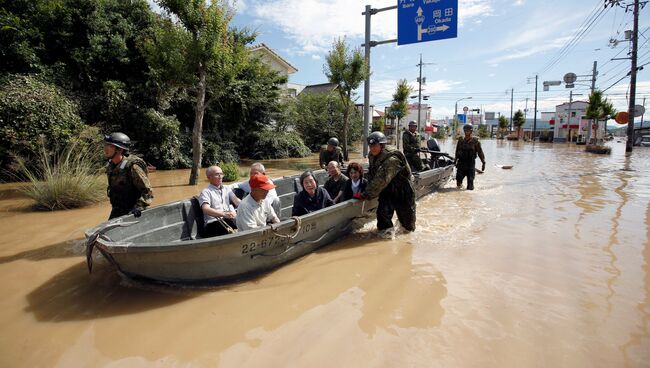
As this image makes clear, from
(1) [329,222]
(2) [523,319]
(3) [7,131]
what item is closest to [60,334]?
(1) [329,222]

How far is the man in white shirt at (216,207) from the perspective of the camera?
428 centimetres

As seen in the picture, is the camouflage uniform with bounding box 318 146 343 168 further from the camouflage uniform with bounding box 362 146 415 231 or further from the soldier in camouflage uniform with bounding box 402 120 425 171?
the camouflage uniform with bounding box 362 146 415 231

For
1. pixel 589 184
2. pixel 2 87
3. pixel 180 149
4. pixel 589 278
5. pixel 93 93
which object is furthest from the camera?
pixel 180 149

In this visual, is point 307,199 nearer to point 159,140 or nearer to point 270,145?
point 159,140

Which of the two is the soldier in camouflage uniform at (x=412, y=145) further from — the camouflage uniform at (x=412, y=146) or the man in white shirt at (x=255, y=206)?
the man in white shirt at (x=255, y=206)

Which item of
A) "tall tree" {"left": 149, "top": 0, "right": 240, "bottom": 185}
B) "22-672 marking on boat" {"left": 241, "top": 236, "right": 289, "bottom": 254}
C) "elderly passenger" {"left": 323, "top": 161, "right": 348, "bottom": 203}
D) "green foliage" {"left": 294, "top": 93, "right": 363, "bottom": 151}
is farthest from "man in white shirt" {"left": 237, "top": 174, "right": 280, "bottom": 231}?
"green foliage" {"left": 294, "top": 93, "right": 363, "bottom": 151}

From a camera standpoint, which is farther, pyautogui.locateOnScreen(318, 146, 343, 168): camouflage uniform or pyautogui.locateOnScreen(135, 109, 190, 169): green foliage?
pyautogui.locateOnScreen(135, 109, 190, 169): green foliage

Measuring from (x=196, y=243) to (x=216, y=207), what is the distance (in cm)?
131

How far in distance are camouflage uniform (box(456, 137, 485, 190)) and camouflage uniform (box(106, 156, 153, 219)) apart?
24.3ft

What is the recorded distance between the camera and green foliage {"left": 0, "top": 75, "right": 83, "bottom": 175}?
8.74 meters

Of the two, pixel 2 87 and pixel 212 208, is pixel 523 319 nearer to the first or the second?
pixel 212 208

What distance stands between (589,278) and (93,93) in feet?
45.3

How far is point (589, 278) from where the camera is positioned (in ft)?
13.0

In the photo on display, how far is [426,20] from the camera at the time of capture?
11.1 m
